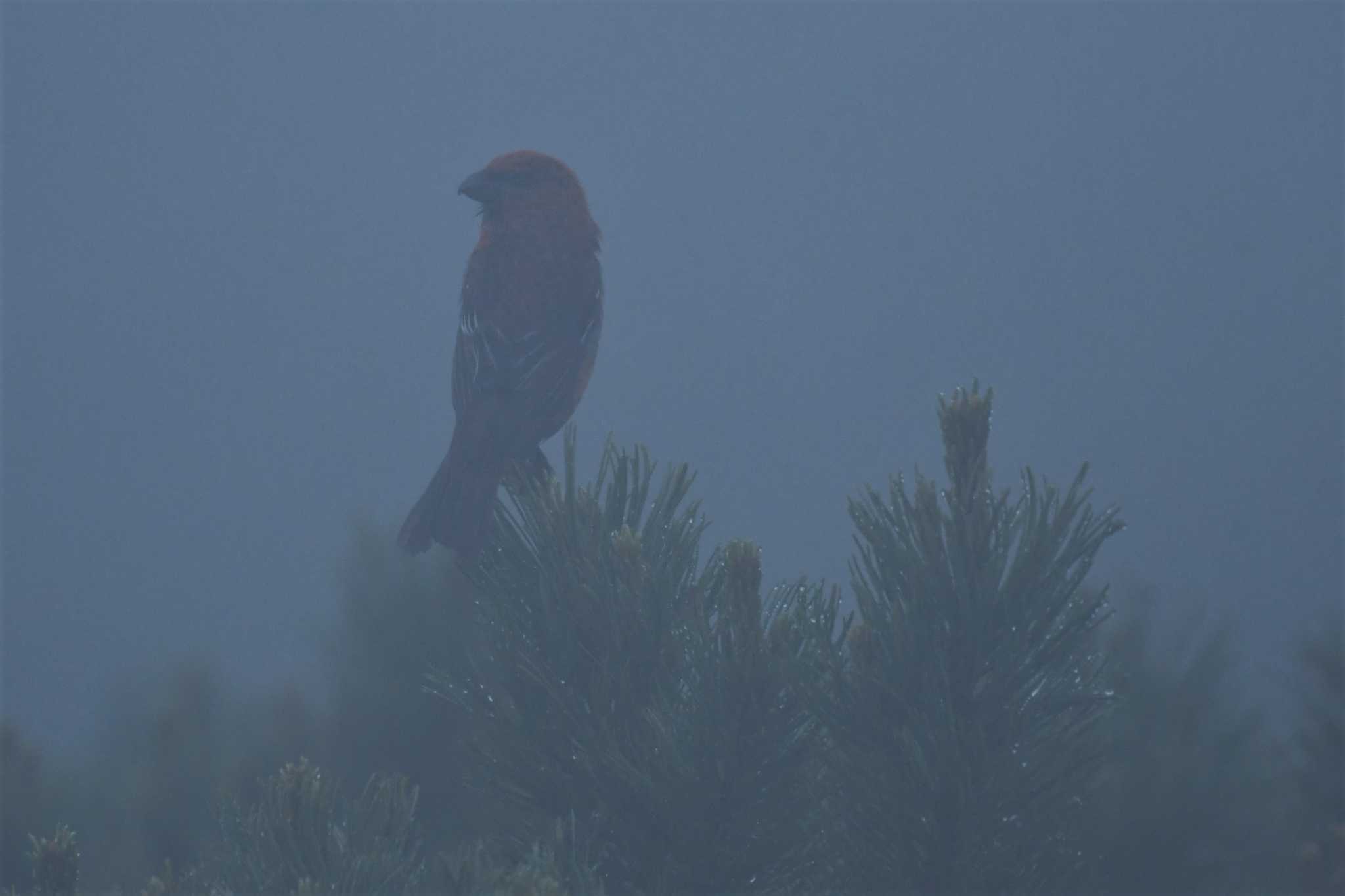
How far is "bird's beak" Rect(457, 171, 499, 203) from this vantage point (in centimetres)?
315

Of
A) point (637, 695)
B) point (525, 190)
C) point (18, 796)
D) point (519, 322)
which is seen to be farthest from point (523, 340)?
point (637, 695)

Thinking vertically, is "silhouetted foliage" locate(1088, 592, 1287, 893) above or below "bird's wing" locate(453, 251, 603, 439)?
below

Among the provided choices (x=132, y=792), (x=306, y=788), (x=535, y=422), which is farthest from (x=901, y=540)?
(x=535, y=422)

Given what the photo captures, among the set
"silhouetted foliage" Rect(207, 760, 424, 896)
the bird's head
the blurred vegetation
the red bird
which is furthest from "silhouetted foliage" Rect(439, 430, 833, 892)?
the bird's head

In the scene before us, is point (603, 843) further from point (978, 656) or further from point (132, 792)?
point (132, 792)

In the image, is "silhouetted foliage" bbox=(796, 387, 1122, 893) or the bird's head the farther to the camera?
the bird's head

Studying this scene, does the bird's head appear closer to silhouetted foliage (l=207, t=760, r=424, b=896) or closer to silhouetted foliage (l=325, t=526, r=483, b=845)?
silhouetted foliage (l=325, t=526, r=483, b=845)

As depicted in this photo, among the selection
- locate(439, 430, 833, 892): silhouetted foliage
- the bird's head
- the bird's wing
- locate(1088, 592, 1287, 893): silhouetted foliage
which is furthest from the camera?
the bird's head

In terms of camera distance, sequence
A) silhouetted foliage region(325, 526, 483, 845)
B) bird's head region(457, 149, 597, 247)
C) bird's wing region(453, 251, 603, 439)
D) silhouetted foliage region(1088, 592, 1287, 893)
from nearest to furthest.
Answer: silhouetted foliage region(1088, 592, 1287, 893), silhouetted foliage region(325, 526, 483, 845), bird's wing region(453, 251, 603, 439), bird's head region(457, 149, 597, 247)

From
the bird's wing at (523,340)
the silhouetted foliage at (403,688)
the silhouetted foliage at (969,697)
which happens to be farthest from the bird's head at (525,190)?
the silhouetted foliage at (969,697)

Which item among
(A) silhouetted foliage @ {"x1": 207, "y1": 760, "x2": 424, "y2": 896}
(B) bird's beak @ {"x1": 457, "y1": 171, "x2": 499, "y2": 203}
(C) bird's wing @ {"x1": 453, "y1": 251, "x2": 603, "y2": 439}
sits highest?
(B) bird's beak @ {"x1": 457, "y1": 171, "x2": 499, "y2": 203}

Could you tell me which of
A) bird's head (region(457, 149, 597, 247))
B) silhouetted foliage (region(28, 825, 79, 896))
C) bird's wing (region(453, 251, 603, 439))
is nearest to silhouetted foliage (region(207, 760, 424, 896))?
silhouetted foliage (region(28, 825, 79, 896))

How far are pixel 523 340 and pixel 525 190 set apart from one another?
612mm

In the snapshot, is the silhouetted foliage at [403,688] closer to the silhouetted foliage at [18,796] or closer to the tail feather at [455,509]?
the tail feather at [455,509]
